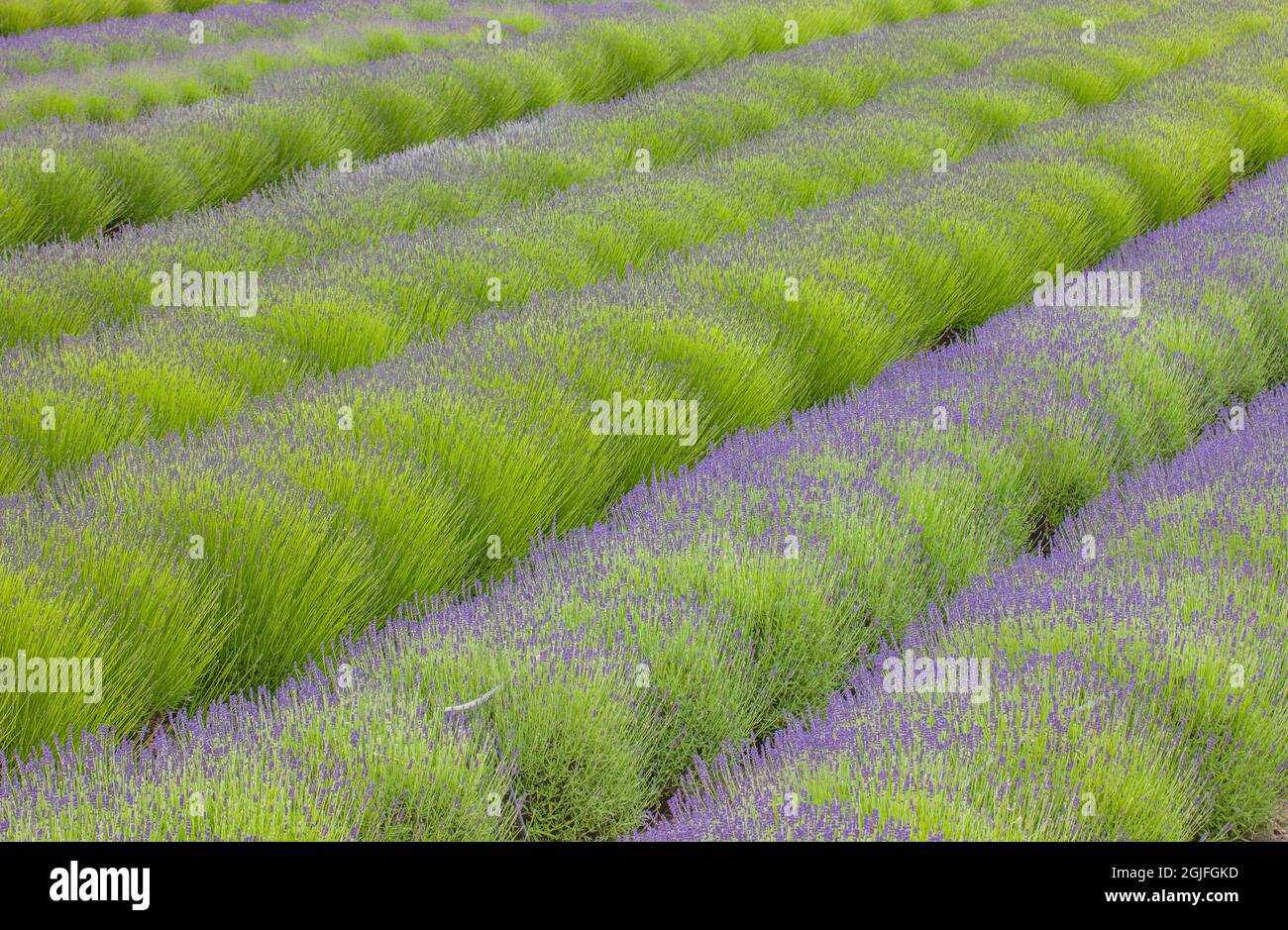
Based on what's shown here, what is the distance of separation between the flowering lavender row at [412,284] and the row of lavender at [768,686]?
3.58ft

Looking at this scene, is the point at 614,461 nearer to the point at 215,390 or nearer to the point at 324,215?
the point at 215,390

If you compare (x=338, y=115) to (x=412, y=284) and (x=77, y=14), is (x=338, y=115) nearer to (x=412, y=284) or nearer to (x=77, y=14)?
(x=412, y=284)

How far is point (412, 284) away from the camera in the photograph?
404 cm

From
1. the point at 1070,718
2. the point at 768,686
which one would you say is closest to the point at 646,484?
the point at 768,686

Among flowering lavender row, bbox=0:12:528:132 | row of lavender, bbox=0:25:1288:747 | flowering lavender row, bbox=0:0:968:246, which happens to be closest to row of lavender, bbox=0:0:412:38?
flowering lavender row, bbox=0:12:528:132

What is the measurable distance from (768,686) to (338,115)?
212 inches

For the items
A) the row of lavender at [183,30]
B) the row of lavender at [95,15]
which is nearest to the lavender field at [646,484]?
the row of lavender at [183,30]

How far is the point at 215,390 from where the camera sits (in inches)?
130

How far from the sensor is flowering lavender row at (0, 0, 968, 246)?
5352 mm

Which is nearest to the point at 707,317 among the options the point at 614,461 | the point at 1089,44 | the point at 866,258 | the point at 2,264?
the point at 614,461

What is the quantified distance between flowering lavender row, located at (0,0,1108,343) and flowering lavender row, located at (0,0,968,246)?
0.90ft

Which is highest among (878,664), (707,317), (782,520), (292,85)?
(292,85)

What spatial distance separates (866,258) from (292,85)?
425cm

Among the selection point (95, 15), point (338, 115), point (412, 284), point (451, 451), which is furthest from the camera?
point (95, 15)
